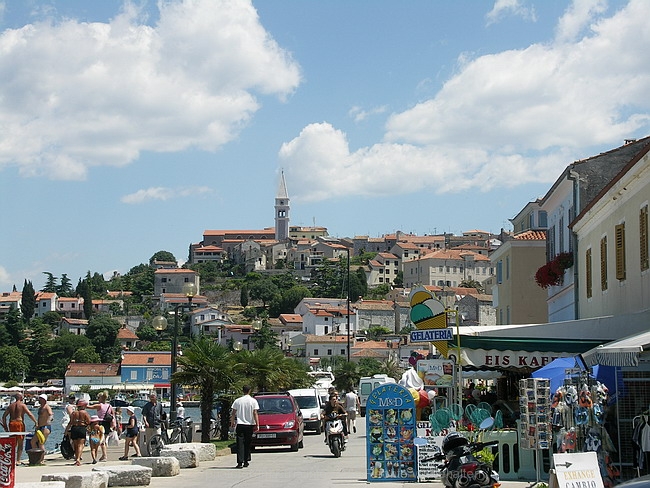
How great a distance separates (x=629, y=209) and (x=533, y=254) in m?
23.7

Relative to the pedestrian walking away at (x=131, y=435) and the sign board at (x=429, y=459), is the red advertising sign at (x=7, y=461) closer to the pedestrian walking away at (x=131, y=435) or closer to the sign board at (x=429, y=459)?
the sign board at (x=429, y=459)

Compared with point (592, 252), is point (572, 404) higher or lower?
lower

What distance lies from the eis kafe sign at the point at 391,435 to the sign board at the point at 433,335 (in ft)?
3.16

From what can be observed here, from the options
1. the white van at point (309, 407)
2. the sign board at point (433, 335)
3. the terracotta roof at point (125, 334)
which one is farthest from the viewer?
the terracotta roof at point (125, 334)

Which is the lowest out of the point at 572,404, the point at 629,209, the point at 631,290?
the point at 572,404

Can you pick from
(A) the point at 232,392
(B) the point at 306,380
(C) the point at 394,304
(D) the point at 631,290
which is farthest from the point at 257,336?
(D) the point at 631,290

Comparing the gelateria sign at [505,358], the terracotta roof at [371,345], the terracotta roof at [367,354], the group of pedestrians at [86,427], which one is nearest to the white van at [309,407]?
the group of pedestrians at [86,427]

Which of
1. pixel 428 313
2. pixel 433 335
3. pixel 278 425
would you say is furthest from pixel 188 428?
pixel 433 335

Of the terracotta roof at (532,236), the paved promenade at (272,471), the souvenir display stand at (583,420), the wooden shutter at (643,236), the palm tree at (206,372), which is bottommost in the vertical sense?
the paved promenade at (272,471)

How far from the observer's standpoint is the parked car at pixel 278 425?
26250 millimetres

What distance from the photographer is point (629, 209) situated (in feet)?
69.3

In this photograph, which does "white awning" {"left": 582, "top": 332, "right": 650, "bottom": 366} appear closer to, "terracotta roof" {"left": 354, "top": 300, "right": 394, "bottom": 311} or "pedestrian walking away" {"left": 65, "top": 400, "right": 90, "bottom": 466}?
"pedestrian walking away" {"left": 65, "top": 400, "right": 90, "bottom": 466}

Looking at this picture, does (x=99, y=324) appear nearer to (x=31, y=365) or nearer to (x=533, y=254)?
(x=31, y=365)

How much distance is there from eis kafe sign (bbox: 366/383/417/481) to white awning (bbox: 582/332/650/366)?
3.46 metres
